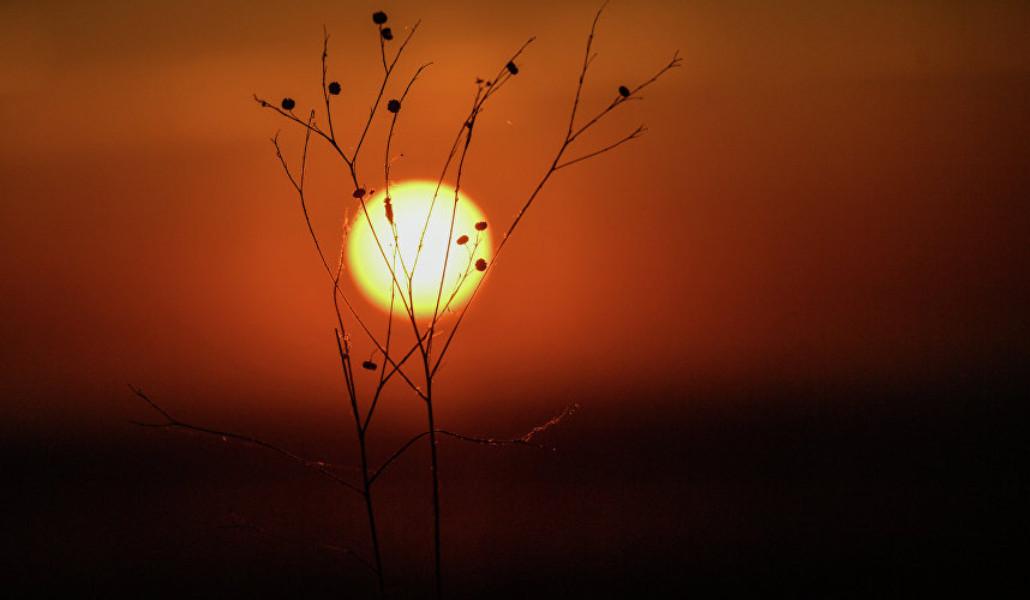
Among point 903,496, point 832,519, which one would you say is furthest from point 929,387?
point 832,519

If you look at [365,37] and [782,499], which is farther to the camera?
[782,499]

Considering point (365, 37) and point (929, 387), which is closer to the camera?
point (365, 37)

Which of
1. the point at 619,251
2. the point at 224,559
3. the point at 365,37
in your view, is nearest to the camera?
the point at 365,37

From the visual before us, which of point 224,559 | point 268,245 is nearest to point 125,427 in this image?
point 224,559

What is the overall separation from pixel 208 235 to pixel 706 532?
1.94 metres

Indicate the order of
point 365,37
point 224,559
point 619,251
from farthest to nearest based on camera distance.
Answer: point 619,251 → point 224,559 → point 365,37

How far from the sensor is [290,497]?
265 centimetres

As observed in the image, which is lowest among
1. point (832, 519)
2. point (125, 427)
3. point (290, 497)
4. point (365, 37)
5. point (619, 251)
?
point (832, 519)

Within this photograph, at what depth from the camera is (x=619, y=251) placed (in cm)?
267

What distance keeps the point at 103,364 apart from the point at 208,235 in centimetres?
56

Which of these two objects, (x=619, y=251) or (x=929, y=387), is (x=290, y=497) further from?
(x=929, y=387)

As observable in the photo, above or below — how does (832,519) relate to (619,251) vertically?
below

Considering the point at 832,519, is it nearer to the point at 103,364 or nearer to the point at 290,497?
the point at 290,497

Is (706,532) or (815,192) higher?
(815,192)
